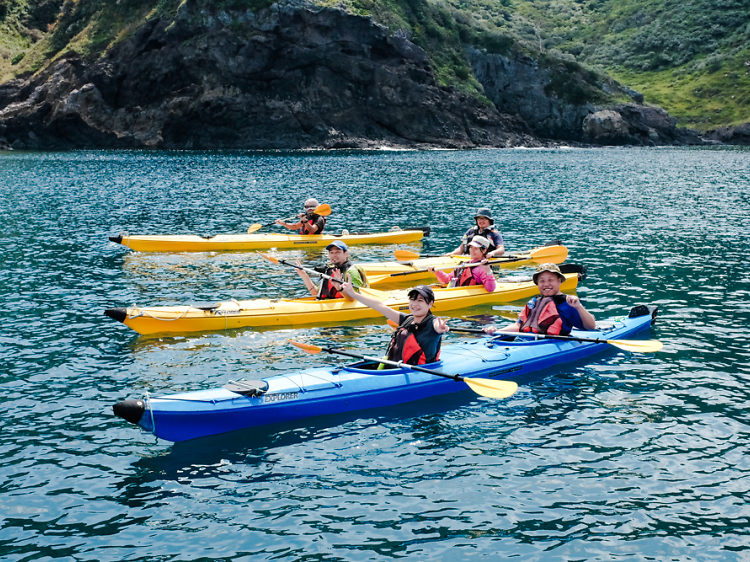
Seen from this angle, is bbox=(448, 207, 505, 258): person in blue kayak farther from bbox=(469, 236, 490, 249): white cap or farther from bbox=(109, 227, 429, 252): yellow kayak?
bbox=(109, 227, 429, 252): yellow kayak

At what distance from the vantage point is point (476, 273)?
16938 mm

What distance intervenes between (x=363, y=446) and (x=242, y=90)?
85.0m

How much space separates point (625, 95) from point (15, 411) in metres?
111

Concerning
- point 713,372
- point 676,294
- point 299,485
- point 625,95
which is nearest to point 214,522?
point 299,485

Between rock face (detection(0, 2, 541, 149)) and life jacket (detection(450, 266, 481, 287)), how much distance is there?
3000 inches

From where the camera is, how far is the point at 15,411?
10.1m

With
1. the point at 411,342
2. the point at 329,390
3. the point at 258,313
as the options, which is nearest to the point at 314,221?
the point at 258,313

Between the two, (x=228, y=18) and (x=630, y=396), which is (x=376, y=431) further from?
(x=228, y=18)

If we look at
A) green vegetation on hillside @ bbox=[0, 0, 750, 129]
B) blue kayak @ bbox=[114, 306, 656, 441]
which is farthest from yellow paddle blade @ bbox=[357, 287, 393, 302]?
green vegetation on hillside @ bbox=[0, 0, 750, 129]

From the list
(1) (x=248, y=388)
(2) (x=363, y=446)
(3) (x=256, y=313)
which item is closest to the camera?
(2) (x=363, y=446)

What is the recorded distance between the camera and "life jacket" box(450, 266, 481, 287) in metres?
17.0

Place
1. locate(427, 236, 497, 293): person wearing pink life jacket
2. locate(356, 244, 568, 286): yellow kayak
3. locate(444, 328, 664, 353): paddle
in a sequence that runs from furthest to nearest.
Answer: locate(356, 244, 568, 286): yellow kayak, locate(427, 236, 497, 293): person wearing pink life jacket, locate(444, 328, 664, 353): paddle

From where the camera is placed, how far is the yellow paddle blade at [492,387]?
10.0 meters

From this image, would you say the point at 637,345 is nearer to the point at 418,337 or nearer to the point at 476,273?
the point at 418,337
